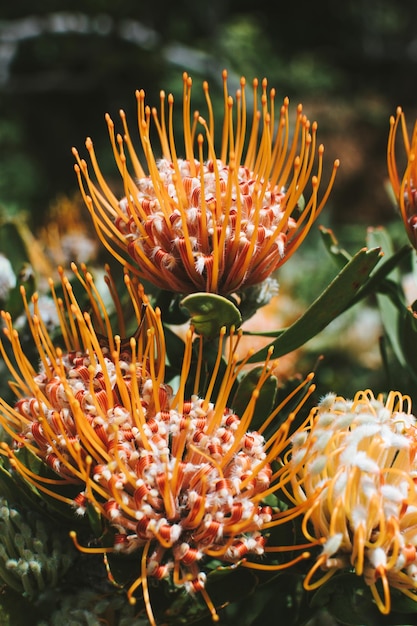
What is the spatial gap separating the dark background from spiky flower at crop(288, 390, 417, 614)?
2.31m

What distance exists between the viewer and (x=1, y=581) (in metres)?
0.48

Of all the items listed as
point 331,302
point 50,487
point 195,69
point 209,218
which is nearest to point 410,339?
point 331,302

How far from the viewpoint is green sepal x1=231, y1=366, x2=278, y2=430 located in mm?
471

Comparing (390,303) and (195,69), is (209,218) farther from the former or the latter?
(195,69)

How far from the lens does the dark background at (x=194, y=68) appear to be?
3.17 meters

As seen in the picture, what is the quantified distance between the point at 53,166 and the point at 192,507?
4060 millimetres

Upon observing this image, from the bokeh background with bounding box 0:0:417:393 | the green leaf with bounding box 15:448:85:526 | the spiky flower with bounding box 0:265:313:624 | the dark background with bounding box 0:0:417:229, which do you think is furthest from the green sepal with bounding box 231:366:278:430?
the dark background with bounding box 0:0:417:229

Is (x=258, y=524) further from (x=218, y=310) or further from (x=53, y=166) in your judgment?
(x=53, y=166)

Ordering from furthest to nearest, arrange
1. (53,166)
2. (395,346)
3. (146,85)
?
(53,166) → (146,85) → (395,346)

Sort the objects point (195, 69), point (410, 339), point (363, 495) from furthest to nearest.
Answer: point (195, 69)
point (410, 339)
point (363, 495)

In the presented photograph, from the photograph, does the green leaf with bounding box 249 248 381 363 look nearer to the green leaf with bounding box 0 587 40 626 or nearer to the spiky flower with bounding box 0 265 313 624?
the spiky flower with bounding box 0 265 313 624

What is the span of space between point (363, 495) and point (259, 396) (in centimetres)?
11

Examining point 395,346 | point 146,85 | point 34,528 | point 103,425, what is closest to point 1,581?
point 34,528

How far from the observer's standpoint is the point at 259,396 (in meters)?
0.48
